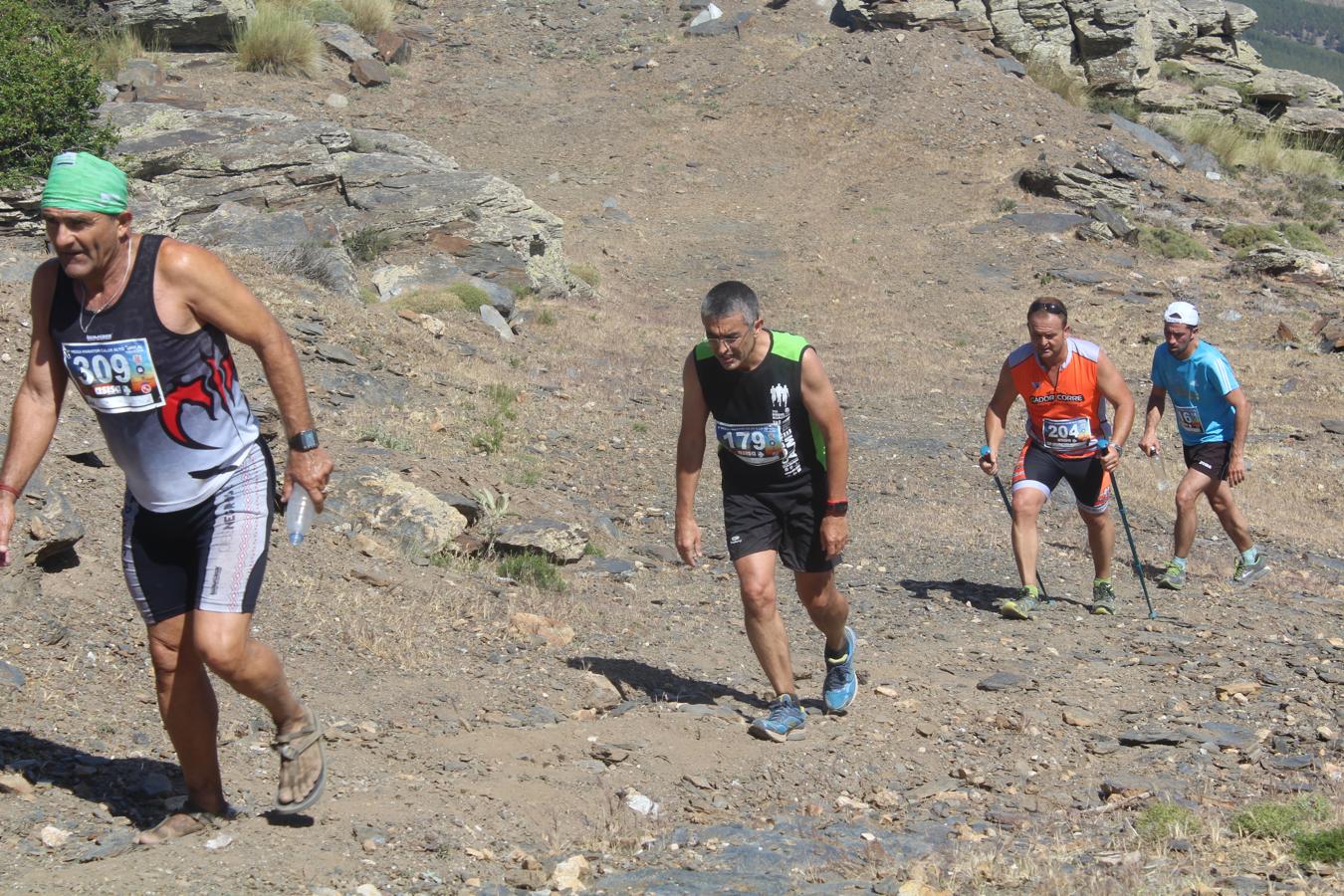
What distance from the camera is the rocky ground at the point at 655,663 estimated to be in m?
4.27

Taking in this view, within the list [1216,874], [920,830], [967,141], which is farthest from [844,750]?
[967,141]

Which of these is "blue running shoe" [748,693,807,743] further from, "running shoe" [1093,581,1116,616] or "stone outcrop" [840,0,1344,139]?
"stone outcrop" [840,0,1344,139]

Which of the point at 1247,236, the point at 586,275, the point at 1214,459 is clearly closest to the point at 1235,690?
the point at 1214,459

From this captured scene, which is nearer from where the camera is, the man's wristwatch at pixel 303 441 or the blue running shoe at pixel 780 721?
the man's wristwatch at pixel 303 441

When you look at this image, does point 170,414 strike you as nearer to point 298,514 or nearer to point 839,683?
point 298,514

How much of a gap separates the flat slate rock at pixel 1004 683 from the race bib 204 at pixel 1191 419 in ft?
9.96

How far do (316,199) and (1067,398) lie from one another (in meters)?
12.0

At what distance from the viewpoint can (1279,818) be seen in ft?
14.6

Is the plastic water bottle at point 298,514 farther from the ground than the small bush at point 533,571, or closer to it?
farther from the ground

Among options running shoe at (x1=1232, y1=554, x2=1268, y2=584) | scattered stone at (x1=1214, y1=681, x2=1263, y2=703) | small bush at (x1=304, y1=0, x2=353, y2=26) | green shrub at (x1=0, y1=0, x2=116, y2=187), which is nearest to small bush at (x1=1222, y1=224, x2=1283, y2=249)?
running shoe at (x1=1232, y1=554, x2=1268, y2=584)

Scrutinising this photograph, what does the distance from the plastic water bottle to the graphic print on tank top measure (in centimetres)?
24

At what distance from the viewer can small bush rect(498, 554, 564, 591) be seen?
7637 mm

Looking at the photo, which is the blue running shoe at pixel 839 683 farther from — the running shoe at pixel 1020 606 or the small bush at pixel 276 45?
the small bush at pixel 276 45

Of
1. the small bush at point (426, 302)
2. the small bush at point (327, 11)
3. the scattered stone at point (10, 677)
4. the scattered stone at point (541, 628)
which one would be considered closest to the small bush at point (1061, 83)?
the small bush at point (327, 11)
